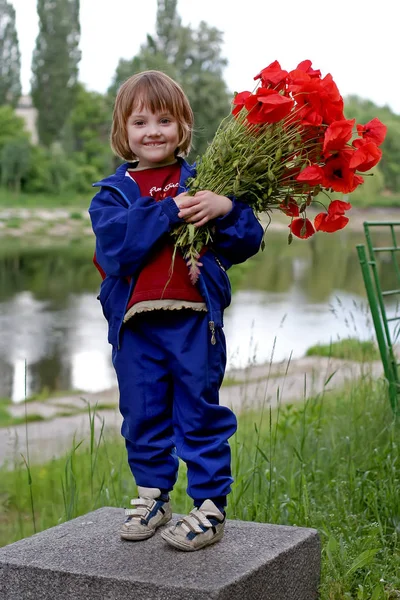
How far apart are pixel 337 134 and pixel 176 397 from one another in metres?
0.84

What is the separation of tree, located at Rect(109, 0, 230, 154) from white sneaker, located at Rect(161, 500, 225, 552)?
30638 millimetres

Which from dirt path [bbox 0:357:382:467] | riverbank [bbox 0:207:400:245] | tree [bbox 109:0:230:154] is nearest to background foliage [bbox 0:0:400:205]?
tree [bbox 109:0:230:154]

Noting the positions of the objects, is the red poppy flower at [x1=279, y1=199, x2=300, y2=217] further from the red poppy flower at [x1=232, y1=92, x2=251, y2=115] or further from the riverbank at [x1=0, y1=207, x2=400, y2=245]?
the riverbank at [x1=0, y1=207, x2=400, y2=245]

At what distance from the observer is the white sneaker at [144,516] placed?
8.64 ft

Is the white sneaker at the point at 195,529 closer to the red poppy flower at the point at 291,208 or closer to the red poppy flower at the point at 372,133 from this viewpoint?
the red poppy flower at the point at 291,208

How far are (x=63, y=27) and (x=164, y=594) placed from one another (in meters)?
45.9

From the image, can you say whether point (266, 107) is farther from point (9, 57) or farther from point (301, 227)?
point (9, 57)

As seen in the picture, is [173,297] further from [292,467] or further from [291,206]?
[292,467]

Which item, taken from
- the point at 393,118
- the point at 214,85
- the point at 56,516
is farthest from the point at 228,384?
the point at 393,118

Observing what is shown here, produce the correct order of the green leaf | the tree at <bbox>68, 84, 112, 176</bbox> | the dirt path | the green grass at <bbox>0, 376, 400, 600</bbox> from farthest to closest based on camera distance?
the tree at <bbox>68, 84, 112, 176</bbox> < the dirt path < the green grass at <bbox>0, 376, 400, 600</bbox> < the green leaf

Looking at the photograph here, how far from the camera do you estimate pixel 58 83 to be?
147 feet

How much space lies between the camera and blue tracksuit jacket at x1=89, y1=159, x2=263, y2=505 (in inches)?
97.4

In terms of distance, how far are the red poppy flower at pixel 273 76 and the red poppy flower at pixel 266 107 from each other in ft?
0.28

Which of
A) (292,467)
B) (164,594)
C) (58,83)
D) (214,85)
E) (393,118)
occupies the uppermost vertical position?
(393,118)
